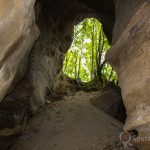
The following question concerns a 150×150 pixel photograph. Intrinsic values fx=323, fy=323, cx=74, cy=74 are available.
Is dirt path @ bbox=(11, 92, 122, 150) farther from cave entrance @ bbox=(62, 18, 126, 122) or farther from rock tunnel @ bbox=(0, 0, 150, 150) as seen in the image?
cave entrance @ bbox=(62, 18, 126, 122)

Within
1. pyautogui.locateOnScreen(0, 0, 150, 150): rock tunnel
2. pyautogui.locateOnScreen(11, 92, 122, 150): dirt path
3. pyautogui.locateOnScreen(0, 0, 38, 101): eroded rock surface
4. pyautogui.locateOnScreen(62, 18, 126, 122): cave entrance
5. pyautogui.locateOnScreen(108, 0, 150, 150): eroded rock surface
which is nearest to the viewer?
pyautogui.locateOnScreen(0, 0, 38, 101): eroded rock surface

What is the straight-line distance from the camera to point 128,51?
436 centimetres

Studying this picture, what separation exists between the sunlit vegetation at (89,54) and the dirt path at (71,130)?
10.8 ft

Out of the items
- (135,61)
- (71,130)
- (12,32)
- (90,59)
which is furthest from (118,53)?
(90,59)

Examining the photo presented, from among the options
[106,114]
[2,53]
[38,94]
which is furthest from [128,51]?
[38,94]

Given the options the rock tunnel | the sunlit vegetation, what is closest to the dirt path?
the rock tunnel

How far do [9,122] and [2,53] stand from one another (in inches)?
101

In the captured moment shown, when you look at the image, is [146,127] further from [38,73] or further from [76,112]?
[38,73]

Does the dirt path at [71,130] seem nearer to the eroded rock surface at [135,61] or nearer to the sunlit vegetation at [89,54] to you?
the eroded rock surface at [135,61]

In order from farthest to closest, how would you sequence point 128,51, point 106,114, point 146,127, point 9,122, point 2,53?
point 106,114, point 9,122, point 128,51, point 146,127, point 2,53

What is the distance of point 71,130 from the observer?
6043 millimetres

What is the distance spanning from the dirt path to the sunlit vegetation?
10.8 feet

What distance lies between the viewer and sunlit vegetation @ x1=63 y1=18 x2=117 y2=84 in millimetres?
10336

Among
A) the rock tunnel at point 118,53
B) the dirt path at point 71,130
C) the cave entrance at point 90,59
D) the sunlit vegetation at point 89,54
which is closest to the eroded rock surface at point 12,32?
the rock tunnel at point 118,53
